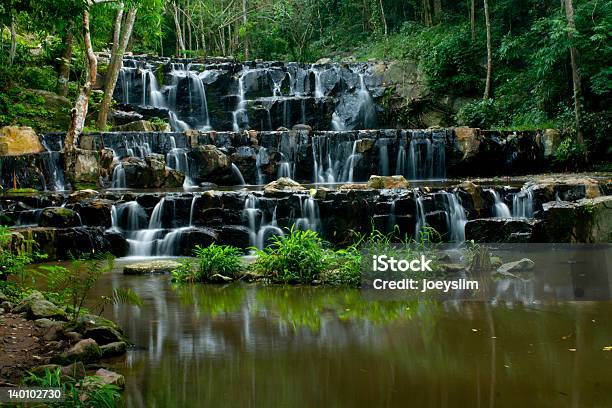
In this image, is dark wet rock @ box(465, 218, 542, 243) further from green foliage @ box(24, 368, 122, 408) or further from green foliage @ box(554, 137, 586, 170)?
green foliage @ box(24, 368, 122, 408)

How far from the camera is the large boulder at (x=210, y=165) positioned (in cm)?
1705

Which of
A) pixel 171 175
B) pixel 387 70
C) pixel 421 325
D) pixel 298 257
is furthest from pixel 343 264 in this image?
pixel 387 70

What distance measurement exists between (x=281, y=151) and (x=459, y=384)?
14107 millimetres

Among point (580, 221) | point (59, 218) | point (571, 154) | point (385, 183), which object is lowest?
point (580, 221)

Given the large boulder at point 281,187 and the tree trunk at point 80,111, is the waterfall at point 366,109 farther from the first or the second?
the large boulder at point 281,187

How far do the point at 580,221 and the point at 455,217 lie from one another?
8.80 feet

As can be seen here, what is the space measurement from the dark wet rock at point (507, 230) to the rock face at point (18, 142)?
12.0 meters

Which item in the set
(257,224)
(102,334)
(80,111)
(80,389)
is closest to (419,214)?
(257,224)

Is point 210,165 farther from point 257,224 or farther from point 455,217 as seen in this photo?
point 455,217

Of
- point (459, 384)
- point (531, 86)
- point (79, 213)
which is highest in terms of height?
point (531, 86)

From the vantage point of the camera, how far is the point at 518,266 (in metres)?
8.80

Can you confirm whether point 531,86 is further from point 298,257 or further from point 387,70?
point 298,257

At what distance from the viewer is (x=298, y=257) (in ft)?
28.3

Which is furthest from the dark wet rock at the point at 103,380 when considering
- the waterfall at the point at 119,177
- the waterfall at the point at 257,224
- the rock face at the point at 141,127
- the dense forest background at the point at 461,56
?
the rock face at the point at 141,127
